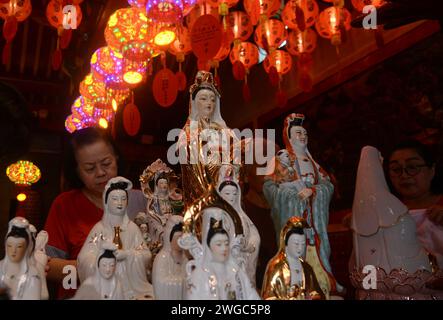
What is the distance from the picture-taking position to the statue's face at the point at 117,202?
180 centimetres

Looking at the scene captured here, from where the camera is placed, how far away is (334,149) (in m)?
5.82

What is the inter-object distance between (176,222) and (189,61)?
5853 millimetres

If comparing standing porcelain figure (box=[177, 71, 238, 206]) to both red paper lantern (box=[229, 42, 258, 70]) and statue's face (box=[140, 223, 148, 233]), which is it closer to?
statue's face (box=[140, 223, 148, 233])

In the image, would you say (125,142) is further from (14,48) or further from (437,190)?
(437,190)

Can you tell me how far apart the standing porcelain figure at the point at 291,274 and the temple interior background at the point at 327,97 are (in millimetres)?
1387

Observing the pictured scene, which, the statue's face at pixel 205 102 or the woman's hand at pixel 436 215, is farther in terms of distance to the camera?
the woman's hand at pixel 436 215

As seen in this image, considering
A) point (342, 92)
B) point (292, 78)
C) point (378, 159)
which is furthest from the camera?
point (292, 78)

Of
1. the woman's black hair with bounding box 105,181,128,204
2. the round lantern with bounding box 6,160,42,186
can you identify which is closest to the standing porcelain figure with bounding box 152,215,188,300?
the woman's black hair with bounding box 105,181,128,204

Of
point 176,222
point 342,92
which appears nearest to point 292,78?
point 342,92

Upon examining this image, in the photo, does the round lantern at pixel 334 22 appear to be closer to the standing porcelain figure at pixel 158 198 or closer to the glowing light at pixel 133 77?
the glowing light at pixel 133 77

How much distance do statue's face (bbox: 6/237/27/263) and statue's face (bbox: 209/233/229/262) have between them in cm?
59

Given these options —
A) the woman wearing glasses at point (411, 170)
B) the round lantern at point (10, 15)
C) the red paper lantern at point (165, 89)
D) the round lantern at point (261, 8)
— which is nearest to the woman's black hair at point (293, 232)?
the woman wearing glasses at point (411, 170)

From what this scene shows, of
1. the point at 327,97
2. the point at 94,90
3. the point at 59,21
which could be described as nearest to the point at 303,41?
the point at 327,97

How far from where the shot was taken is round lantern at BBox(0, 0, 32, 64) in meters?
3.60
